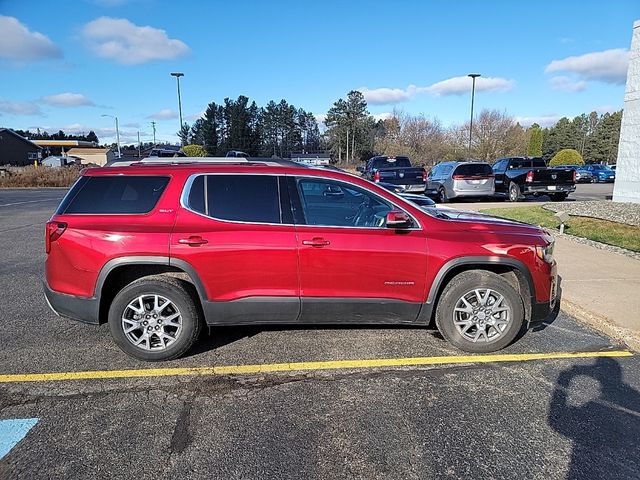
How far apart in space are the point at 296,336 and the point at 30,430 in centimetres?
232

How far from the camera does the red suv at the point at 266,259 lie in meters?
3.76

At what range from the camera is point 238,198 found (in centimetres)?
392

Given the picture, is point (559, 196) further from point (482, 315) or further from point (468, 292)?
point (468, 292)

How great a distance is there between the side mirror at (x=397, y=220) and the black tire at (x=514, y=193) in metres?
15.9

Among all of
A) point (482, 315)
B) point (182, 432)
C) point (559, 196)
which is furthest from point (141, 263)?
point (559, 196)

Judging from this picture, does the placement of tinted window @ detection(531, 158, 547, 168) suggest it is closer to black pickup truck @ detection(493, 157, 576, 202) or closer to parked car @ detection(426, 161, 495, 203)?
black pickup truck @ detection(493, 157, 576, 202)

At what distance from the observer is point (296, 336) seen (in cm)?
443

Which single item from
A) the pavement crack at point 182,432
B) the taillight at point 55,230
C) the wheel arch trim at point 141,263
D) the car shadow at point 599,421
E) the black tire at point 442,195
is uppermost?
the taillight at point 55,230

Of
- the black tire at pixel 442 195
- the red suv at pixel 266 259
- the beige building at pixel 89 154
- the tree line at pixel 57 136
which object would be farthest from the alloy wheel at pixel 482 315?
the tree line at pixel 57 136

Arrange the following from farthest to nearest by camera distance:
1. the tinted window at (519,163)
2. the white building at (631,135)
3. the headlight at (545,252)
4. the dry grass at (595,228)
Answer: the tinted window at (519,163), the white building at (631,135), the dry grass at (595,228), the headlight at (545,252)

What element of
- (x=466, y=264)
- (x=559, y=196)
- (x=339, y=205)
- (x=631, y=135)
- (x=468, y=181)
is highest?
(x=631, y=135)

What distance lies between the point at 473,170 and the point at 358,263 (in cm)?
1450

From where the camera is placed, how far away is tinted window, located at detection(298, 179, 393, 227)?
156 inches

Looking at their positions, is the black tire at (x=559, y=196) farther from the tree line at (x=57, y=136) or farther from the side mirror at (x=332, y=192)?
the tree line at (x=57, y=136)
